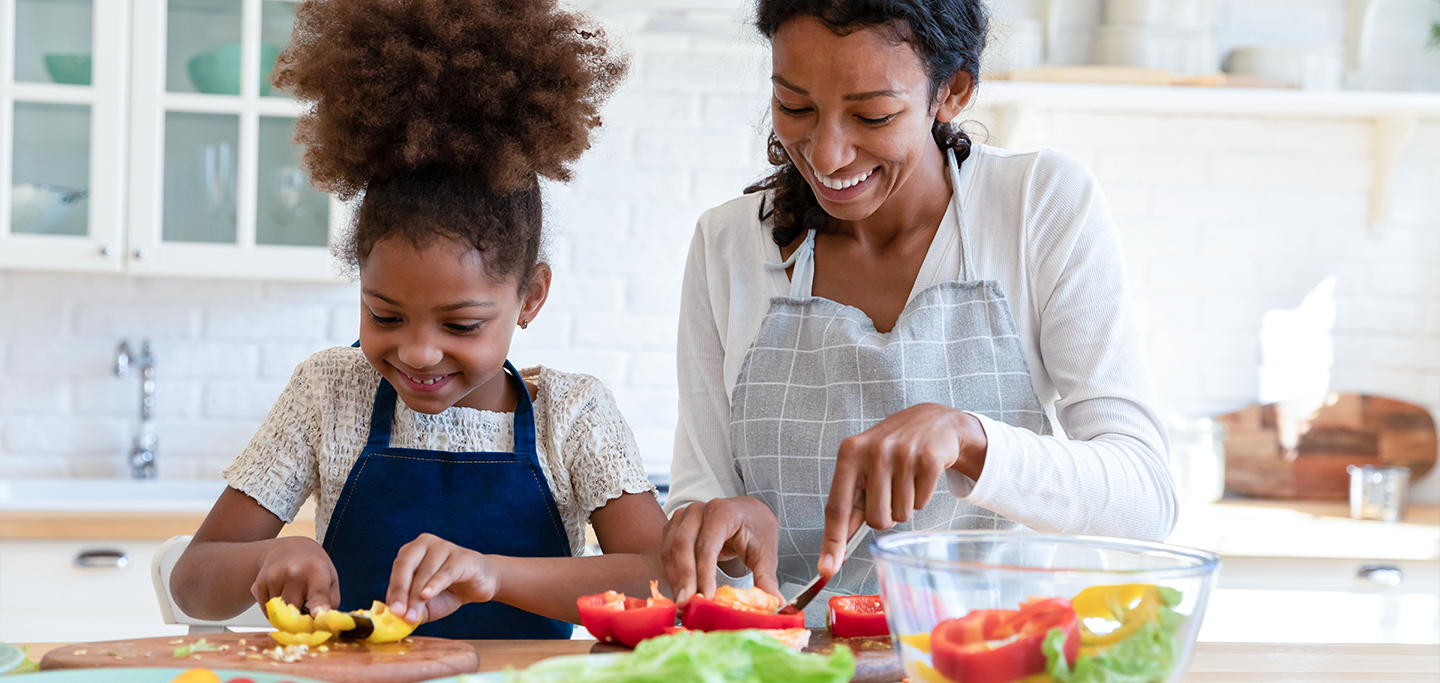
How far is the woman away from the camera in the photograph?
100 centimetres

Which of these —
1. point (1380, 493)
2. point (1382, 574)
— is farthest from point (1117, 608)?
point (1380, 493)

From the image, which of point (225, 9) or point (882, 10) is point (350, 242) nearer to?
point (882, 10)

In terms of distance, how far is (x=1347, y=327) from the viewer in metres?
2.70

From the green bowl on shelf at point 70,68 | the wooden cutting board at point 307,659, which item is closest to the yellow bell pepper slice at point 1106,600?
the wooden cutting board at point 307,659

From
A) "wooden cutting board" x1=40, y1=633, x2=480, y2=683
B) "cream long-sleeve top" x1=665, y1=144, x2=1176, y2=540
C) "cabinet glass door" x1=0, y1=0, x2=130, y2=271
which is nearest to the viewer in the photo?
"wooden cutting board" x1=40, y1=633, x2=480, y2=683

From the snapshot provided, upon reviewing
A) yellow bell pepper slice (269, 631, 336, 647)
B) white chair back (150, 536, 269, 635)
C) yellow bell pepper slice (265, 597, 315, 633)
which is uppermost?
yellow bell pepper slice (265, 597, 315, 633)

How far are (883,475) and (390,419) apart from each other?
59cm

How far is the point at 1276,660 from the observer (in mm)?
948

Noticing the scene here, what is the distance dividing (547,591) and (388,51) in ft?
1.75

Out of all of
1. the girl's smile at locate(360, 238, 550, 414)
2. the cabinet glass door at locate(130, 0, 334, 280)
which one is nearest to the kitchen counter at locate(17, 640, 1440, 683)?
the girl's smile at locate(360, 238, 550, 414)

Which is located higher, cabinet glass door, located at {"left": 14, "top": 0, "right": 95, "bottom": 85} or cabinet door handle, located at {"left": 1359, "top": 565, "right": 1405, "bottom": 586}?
cabinet glass door, located at {"left": 14, "top": 0, "right": 95, "bottom": 85}

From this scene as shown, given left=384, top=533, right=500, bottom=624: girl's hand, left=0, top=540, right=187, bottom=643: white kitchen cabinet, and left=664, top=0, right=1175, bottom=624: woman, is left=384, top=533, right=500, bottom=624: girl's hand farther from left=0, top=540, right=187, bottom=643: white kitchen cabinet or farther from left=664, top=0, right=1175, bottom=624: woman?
left=0, top=540, right=187, bottom=643: white kitchen cabinet

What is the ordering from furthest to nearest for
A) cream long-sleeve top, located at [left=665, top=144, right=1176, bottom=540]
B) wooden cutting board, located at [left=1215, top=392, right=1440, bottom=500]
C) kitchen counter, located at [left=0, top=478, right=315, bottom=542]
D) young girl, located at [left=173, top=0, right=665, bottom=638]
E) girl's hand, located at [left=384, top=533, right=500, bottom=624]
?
1. wooden cutting board, located at [left=1215, top=392, right=1440, bottom=500]
2. kitchen counter, located at [left=0, top=478, right=315, bottom=542]
3. young girl, located at [left=173, top=0, right=665, bottom=638]
4. cream long-sleeve top, located at [left=665, top=144, right=1176, bottom=540]
5. girl's hand, located at [left=384, top=533, right=500, bottom=624]

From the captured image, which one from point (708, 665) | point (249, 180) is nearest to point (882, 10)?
point (708, 665)
